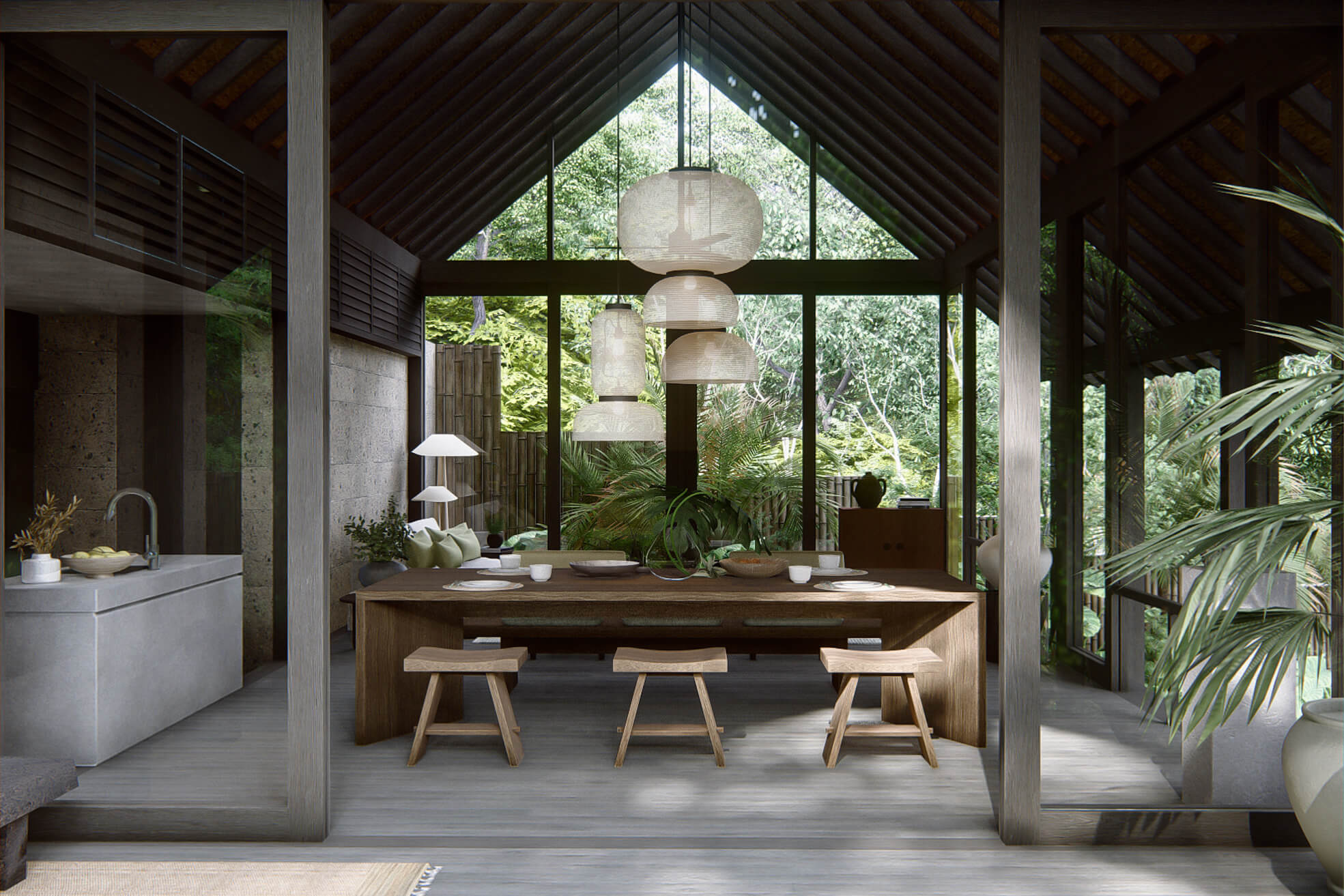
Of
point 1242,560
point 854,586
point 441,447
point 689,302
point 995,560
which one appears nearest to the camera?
point 1242,560

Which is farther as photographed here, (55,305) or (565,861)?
(55,305)

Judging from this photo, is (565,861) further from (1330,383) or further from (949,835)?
(1330,383)

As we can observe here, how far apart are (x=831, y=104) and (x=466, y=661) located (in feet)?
14.8

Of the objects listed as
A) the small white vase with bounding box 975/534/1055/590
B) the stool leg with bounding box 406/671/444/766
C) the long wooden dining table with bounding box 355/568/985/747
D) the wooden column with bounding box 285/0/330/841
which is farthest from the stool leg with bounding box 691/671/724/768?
the wooden column with bounding box 285/0/330/841

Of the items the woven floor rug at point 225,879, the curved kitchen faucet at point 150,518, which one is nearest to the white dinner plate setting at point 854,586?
the woven floor rug at point 225,879

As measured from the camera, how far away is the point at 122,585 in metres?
3.19

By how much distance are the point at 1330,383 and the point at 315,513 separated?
3.06 m

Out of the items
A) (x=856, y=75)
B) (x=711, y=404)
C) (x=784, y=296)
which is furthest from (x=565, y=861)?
(x=856, y=75)

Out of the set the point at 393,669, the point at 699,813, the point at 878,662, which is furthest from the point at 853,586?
the point at 393,669

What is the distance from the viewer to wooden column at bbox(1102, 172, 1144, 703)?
3.10 metres

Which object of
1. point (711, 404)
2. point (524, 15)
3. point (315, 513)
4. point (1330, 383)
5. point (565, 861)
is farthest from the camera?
point (711, 404)

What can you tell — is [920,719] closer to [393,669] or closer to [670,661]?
[670,661]

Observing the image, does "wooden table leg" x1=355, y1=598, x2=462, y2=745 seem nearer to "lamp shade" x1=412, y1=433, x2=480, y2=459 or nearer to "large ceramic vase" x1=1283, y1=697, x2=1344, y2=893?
"lamp shade" x1=412, y1=433, x2=480, y2=459

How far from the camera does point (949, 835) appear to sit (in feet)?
9.99
